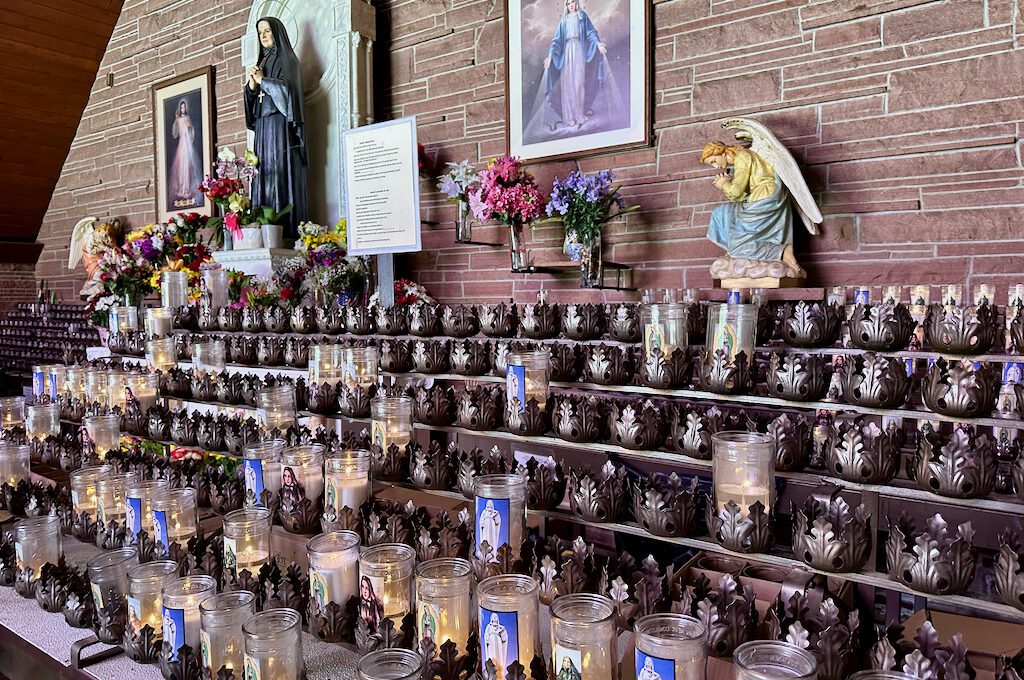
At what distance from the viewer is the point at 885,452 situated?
135 centimetres

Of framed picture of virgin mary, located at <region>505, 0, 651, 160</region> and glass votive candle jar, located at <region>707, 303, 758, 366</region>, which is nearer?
glass votive candle jar, located at <region>707, 303, 758, 366</region>

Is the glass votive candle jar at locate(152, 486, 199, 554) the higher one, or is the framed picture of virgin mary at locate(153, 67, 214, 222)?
the framed picture of virgin mary at locate(153, 67, 214, 222)

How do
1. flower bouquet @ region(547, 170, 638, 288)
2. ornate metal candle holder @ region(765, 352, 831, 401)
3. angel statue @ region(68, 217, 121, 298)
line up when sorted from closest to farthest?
ornate metal candle holder @ region(765, 352, 831, 401) → flower bouquet @ region(547, 170, 638, 288) → angel statue @ region(68, 217, 121, 298)

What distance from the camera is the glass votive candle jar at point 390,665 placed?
117 centimetres

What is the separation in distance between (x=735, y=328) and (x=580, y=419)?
1.37ft

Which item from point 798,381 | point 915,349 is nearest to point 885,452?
point 798,381

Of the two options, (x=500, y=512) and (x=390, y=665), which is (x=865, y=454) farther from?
(x=390, y=665)

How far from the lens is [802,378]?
5.03 feet

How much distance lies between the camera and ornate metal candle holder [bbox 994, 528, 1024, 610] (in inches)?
43.8

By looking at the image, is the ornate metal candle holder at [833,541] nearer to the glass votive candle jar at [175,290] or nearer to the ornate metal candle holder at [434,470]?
the ornate metal candle holder at [434,470]

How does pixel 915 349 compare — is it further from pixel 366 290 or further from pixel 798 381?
pixel 366 290

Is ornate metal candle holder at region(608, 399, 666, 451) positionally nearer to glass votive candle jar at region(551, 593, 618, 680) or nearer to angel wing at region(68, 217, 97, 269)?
glass votive candle jar at region(551, 593, 618, 680)

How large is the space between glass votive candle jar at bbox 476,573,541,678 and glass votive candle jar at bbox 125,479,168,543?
42.9 inches

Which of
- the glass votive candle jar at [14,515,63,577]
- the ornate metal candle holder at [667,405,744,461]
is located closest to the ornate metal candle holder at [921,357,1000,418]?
the ornate metal candle holder at [667,405,744,461]
